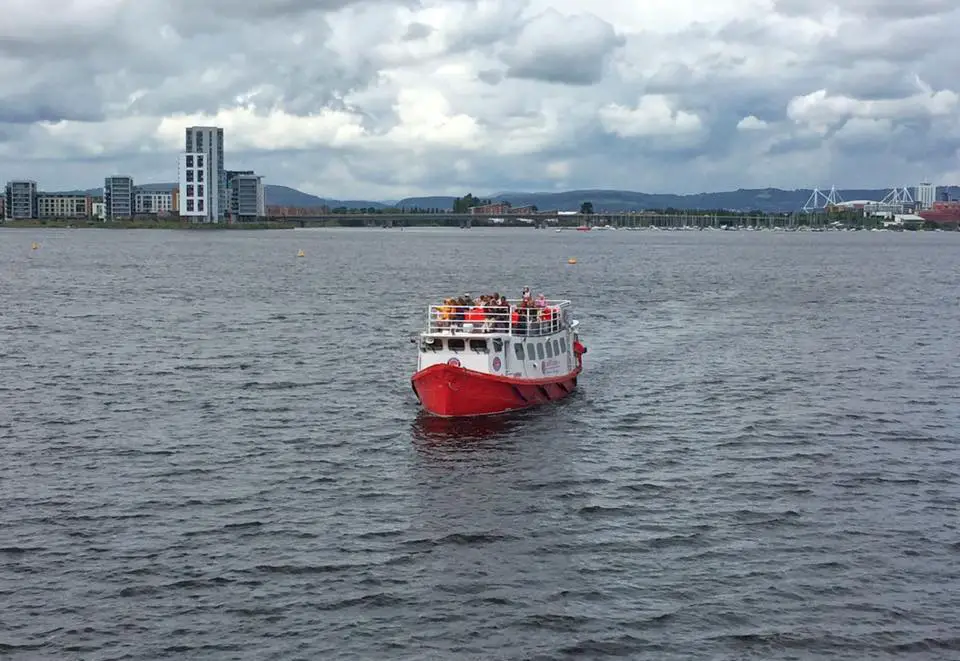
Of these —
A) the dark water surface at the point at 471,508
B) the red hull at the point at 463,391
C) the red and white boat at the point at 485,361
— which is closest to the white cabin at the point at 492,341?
the red and white boat at the point at 485,361

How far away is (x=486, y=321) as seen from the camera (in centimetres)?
5625

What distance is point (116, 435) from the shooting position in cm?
5162

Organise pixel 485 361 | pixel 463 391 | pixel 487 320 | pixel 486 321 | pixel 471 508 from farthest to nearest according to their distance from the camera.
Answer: pixel 487 320
pixel 486 321
pixel 485 361
pixel 463 391
pixel 471 508

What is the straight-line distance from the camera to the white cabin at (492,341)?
2196 inches

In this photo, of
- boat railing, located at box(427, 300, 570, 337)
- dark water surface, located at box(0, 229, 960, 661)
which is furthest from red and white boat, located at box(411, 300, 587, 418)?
dark water surface, located at box(0, 229, 960, 661)

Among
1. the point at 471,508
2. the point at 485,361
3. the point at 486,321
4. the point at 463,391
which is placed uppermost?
the point at 486,321

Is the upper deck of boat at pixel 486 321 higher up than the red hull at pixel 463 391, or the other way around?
the upper deck of boat at pixel 486 321

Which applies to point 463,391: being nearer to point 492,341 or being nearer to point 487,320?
point 492,341

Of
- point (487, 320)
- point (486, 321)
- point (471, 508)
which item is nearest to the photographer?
point (471, 508)

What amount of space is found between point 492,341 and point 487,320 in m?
1.37

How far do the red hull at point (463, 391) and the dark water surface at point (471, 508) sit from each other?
0.96 meters

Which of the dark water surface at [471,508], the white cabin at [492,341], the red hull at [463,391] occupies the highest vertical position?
the white cabin at [492,341]

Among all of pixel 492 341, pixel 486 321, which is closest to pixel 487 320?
pixel 486 321

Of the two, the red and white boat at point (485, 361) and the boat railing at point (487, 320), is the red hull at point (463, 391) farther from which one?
the boat railing at point (487, 320)
